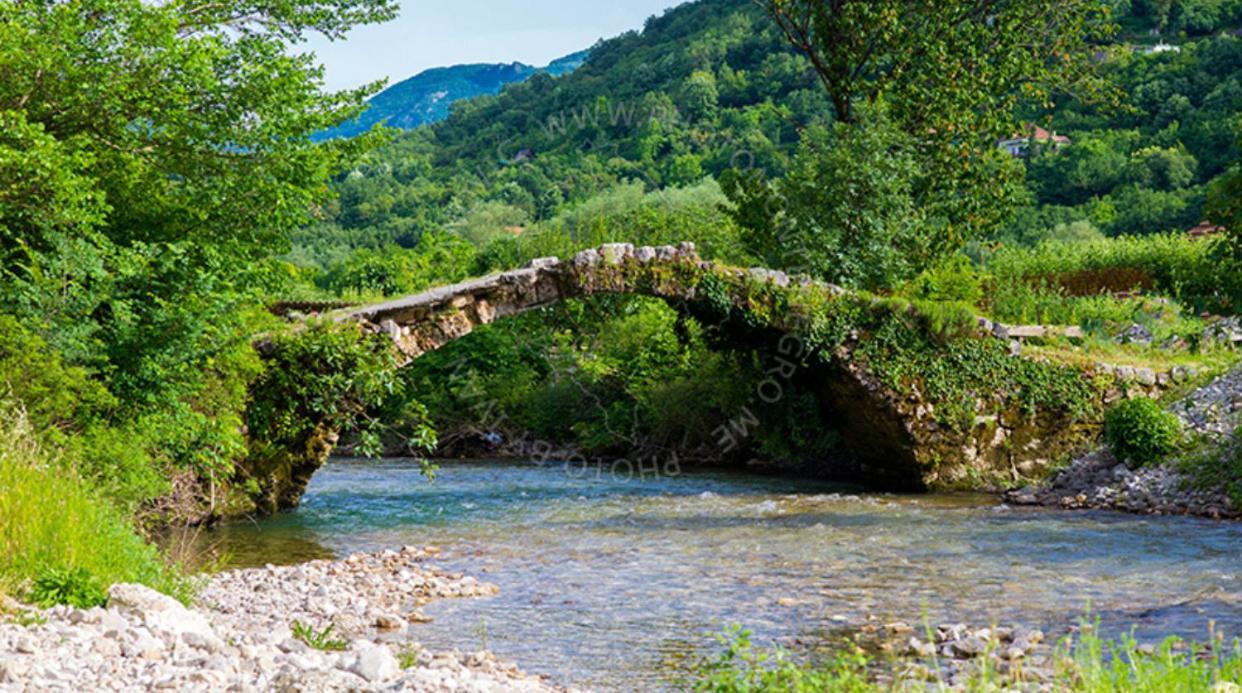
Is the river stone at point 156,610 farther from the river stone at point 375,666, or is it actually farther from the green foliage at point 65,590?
the river stone at point 375,666

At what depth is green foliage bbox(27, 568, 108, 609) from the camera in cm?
616

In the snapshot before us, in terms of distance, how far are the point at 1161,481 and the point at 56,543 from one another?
12559 mm

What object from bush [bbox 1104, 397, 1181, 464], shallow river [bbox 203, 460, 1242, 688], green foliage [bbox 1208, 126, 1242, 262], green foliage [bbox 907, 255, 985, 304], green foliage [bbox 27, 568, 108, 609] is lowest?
shallow river [bbox 203, 460, 1242, 688]

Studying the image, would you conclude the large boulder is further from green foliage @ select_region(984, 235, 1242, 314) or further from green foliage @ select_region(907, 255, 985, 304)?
green foliage @ select_region(984, 235, 1242, 314)

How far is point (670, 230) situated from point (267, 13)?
67.8 feet

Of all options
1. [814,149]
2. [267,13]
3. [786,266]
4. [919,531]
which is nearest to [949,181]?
[814,149]

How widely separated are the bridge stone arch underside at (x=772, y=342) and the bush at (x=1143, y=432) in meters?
1.52

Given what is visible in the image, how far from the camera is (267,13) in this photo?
14.8 m

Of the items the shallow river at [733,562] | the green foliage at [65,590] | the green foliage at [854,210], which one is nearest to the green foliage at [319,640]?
the shallow river at [733,562]

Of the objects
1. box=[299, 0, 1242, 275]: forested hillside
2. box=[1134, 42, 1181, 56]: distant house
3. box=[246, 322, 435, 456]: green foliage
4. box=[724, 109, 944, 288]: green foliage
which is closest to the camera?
box=[246, 322, 435, 456]: green foliage

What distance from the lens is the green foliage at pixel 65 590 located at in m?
6.16

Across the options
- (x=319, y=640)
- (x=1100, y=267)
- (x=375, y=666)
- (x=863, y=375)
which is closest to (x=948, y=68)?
(x=1100, y=267)

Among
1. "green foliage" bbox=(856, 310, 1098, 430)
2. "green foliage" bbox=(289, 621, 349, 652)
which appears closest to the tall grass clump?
"green foliage" bbox=(289, 621, 349, 652)

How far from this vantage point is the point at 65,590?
6234 millimetres
